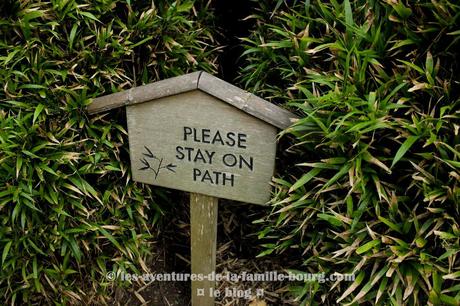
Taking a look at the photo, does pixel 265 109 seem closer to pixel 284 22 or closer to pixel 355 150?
pixel 355 150

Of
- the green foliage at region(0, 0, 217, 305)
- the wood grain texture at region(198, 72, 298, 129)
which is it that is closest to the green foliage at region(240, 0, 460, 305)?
the wood grain texture at region(198, 72, 298, 129)

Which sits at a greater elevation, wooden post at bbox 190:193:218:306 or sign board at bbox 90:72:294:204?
sign board at bbox 90:72:294:204

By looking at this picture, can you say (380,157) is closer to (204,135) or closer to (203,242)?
(204,135)

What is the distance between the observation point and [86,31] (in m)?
2.22

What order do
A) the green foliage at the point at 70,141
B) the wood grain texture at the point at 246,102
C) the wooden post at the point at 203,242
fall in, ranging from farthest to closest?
the wooden post at the point at 203,242
the green foliage at the point at 70,141
the wood grain texture at the point at 246,102

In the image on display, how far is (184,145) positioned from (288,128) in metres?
0.44

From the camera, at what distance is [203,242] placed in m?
2.31

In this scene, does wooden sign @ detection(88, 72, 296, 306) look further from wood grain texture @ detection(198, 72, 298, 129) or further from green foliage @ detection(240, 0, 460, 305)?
green foliage @ detection(240, 0, 460, 305)

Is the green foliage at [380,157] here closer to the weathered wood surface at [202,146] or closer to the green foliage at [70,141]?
the weathered wood surface at [202,146]

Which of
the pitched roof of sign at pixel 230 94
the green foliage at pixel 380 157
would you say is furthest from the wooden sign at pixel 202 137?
the green foliage at pixel 380 157

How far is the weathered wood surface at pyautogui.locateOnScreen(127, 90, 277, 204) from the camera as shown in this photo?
1.95 metres

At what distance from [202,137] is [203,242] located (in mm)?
539

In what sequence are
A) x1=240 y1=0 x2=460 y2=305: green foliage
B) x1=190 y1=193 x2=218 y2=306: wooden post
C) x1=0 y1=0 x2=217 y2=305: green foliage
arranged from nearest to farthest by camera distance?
x1=240 y1=0 x2=460 y2=305: green foliage, x1=0 y1=0 x2=217 y2=305: green foliage, x1=190 y1=193 x2=218 y2=306: wooden post

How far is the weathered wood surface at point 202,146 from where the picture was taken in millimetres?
1948
